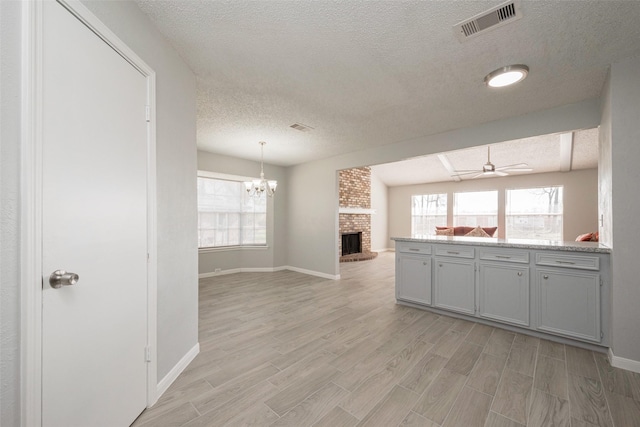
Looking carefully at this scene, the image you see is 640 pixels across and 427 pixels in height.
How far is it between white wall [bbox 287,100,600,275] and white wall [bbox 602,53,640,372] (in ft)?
2.58

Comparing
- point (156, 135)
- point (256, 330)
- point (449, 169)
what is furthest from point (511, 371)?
point (449, 169)

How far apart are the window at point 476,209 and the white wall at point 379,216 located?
99.4 inches

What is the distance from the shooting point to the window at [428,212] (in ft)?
30.9

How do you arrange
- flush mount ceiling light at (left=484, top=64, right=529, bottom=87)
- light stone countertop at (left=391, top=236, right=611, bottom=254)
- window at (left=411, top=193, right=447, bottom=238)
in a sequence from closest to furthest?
flush mount ceiling light at (left=484, top=64, right=529, bottom=87), light stone countertop at (left=391, top=236, right=611, bottom=254), window at (left=411, top=193, right=447, bottom=238)

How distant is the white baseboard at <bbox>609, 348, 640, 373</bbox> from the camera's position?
2.13 metres

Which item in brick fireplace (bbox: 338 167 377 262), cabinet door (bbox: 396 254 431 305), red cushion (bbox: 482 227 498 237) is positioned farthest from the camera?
brick fireplace (bbox: 338 167 377 262)

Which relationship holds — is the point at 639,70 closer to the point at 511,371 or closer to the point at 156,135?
the point at 511,371

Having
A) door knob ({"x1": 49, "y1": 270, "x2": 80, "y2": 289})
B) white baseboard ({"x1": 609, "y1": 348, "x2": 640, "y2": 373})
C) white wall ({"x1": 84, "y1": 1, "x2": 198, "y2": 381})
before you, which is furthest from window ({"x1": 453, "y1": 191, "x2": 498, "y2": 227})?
door knob ({"x1": 49, "y1": 270, "x2": 80, "y2": 289})

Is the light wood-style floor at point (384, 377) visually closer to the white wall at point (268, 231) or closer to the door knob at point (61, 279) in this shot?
the door knob at point (61, 279)

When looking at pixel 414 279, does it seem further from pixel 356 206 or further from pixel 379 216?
pixel 379 216

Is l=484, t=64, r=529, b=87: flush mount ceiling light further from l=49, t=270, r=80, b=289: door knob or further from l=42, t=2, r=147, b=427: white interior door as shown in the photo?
l=49, t=270, r=80, b=289: door knob

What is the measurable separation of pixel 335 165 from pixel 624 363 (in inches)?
179

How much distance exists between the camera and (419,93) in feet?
9.20

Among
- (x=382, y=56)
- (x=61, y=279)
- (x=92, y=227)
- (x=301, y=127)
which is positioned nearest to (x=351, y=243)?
(x=301, y=127)
